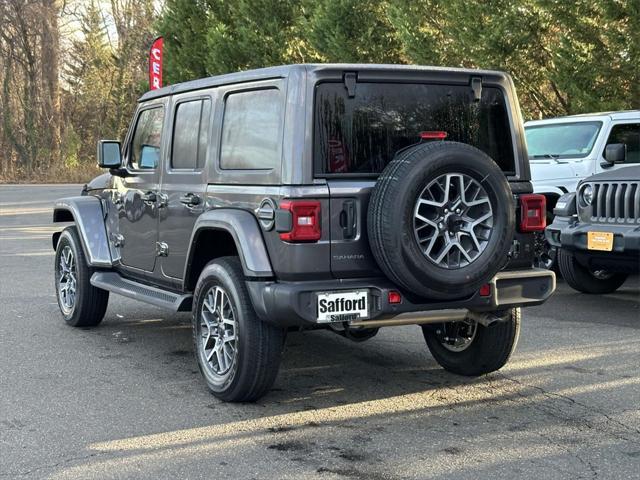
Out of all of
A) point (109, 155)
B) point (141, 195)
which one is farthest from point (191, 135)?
point (109, 155)

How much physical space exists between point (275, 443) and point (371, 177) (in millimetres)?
1576

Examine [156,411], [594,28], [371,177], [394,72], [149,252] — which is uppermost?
[594,28]

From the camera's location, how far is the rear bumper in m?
4.83

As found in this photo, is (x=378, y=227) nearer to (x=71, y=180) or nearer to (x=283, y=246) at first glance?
(x=283, y=246)

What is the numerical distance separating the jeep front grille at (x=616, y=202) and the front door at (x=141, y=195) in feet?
13.7

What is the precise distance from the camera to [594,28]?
622 inches

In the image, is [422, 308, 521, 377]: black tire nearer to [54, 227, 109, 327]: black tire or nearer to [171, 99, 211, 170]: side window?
[171, 99, 211, 170]: side window

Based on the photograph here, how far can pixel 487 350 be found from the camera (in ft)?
19.3

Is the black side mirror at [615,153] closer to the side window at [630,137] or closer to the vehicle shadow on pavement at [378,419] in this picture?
the side window at [630,137]

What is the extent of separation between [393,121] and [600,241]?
3.63m

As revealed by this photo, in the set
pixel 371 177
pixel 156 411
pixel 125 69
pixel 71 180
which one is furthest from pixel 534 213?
pixel 125 69

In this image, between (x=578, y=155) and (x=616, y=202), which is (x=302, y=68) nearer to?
(x=616, y=202)

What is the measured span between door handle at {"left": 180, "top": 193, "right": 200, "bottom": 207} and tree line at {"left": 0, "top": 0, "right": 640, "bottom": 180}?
10.4m

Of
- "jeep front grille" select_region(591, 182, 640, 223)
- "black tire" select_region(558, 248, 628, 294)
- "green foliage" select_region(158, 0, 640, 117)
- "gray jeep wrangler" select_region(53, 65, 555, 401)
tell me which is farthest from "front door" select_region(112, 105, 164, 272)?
"green foliage" select_region(158, 0, 640, 117)
